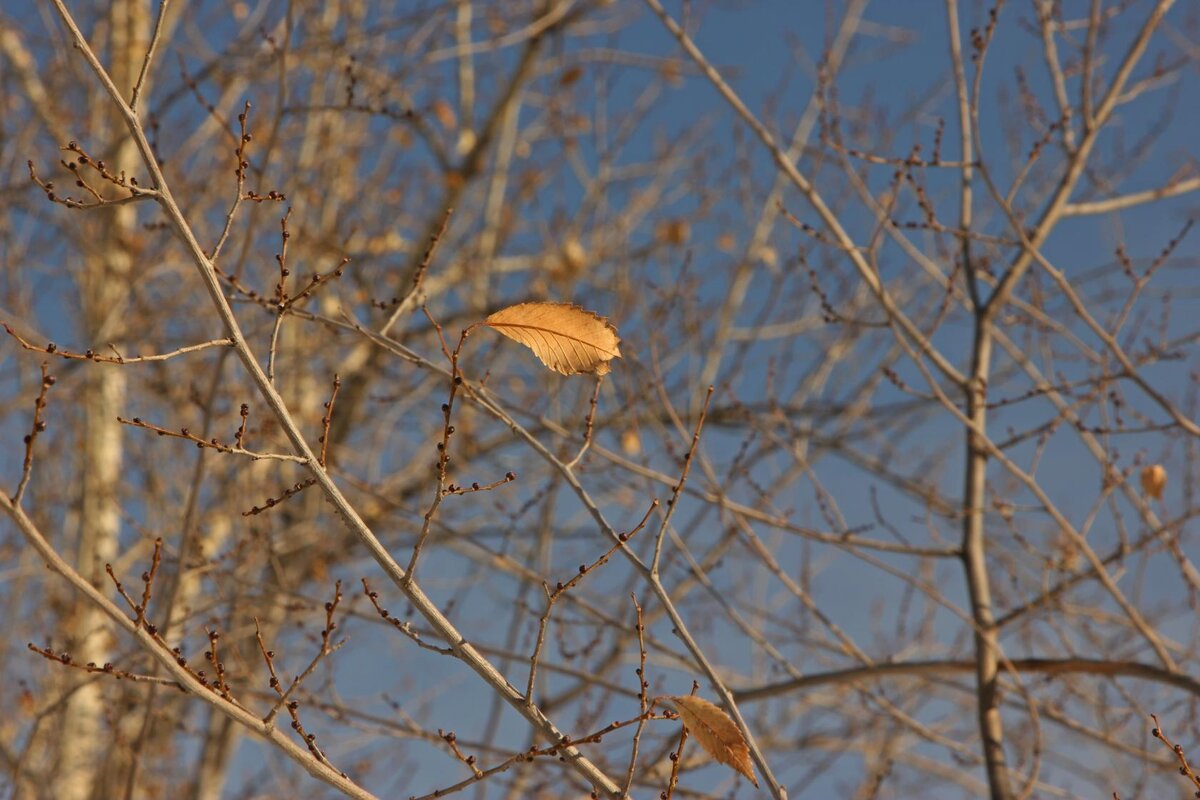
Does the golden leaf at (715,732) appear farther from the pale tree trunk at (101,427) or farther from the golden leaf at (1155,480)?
the pale tree trunk at (101,427)

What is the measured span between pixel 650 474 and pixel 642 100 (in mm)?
5410

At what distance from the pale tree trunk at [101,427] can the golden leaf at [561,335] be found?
3695 mm

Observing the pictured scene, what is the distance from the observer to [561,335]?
1529mm

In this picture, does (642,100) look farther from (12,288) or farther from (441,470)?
(441,470)

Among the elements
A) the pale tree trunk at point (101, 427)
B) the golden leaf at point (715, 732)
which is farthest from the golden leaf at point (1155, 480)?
the pale tree trunk at point (101, 427)

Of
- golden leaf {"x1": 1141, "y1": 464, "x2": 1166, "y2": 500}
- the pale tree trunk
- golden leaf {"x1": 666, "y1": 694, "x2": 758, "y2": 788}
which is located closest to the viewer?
golden leaf {"x1": 666, "y1": 694, "x2": 758, "y2": 788}

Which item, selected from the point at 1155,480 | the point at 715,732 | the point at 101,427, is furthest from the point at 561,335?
the point at 101,427

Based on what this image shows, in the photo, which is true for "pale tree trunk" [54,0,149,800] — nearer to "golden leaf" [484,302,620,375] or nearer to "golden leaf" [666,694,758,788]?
"golden leaf" [484,302,620,375]

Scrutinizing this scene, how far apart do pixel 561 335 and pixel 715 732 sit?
0.64 meters

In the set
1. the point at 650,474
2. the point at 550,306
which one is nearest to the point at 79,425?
the point at 650,474

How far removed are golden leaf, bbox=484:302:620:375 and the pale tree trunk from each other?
3695 millimetres

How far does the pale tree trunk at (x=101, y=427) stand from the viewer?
4.79m

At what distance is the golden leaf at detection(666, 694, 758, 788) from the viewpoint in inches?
58.1

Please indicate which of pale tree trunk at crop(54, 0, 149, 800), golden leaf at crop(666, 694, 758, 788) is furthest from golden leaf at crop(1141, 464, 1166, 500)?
pale tree trunk at crop(54, 0, 149, 800)
